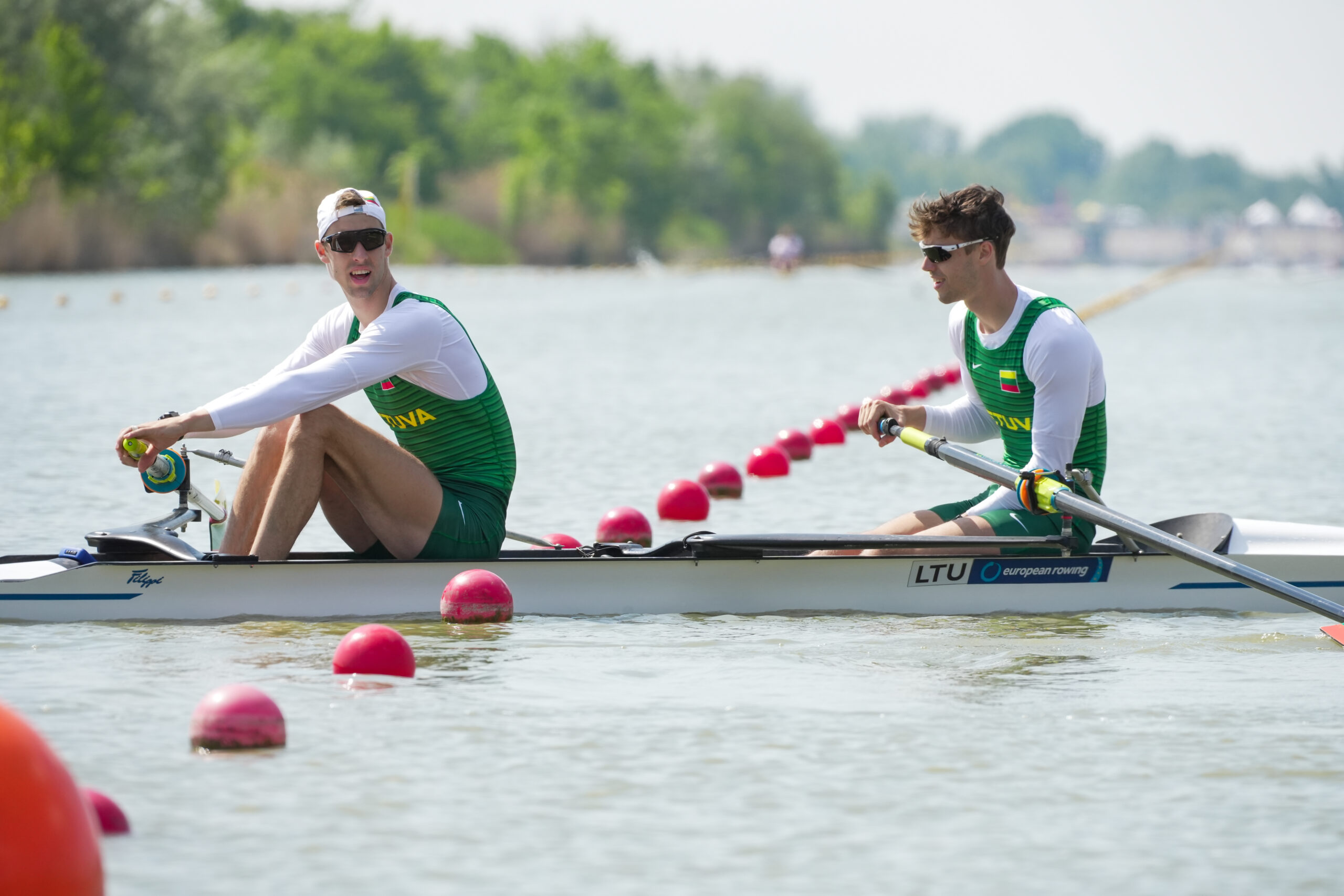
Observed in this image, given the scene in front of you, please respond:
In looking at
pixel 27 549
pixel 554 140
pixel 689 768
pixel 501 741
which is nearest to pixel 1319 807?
pixel 689 768

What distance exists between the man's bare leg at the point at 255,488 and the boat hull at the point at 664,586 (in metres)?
0.16

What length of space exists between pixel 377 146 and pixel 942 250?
8437 centimetres

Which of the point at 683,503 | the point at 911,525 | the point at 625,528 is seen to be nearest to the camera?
the point at 911,525

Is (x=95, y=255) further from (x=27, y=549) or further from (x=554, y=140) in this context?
(x=554, y=140)

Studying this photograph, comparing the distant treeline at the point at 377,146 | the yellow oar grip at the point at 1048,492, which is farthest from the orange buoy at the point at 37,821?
the distant treeline at the point at 377,146

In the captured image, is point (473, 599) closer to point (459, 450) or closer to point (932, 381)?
point (459, 450)

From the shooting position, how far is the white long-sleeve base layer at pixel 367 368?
267 inches

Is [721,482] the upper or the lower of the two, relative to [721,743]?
upper

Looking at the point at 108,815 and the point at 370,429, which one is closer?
the point at 108,815

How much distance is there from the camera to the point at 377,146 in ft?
292

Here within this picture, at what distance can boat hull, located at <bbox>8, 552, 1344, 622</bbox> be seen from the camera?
23.8 ft

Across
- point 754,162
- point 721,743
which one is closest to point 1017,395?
point 721,743

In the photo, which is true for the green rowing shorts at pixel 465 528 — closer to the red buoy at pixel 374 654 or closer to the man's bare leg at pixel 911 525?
the red buoy at pixel 374 654

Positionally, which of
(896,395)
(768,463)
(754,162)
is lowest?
A: (768,463)
